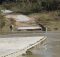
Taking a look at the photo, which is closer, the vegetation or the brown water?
the brown water

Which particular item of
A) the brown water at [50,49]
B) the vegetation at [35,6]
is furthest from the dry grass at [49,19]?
the brown water at [50,49]

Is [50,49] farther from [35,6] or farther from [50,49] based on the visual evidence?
[35,6]

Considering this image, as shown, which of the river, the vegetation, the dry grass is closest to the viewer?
the river

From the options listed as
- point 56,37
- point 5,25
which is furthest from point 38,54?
point 5,25

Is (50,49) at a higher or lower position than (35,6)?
lower

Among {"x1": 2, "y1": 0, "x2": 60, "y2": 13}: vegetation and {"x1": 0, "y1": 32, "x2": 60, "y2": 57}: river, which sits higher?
{"x1": 2, "y1": 0, "x2": 60, "y2": 13}: vegetation

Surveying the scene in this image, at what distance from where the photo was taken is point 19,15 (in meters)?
49.5

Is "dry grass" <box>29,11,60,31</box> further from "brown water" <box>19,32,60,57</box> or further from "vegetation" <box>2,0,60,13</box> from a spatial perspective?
"brown water" <box>19,32,60,57</box>

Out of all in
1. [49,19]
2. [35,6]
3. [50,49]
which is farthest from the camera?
[35,6]

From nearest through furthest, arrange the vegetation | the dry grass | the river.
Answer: the river, the dry grass, the vegetation

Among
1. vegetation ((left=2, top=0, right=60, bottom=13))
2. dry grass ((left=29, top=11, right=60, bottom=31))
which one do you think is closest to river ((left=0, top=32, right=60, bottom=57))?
dry grass ((left=29, top=11, right=60, bottom=31))

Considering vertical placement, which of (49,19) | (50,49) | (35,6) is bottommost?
(50,49)

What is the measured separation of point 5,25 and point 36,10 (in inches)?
519

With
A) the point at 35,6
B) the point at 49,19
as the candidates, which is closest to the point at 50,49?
the point at 49,19
